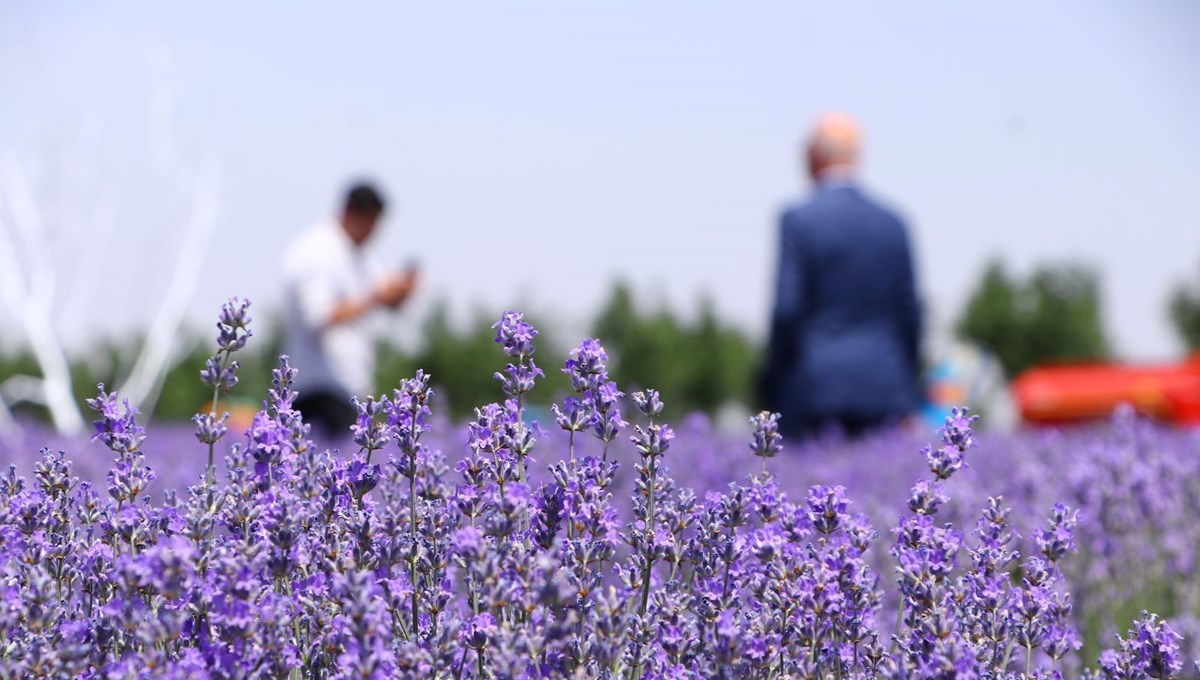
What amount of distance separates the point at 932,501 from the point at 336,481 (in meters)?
0.88

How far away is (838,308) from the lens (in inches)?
269

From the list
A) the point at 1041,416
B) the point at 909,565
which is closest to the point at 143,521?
the point at 909,565

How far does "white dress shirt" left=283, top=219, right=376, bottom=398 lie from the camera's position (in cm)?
699

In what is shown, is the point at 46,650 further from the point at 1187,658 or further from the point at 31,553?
the point at 1187,658

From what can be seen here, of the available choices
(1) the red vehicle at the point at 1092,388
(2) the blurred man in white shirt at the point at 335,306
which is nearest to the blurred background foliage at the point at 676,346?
(1) the red vehicle at the point at 1092,388

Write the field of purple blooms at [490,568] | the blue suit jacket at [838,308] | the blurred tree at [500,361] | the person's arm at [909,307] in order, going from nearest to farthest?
the field of purple blooms at [490,568] < the blue suit jacket at [838,308] < the person's arm at [909,307] < the blurred tree at [500,361]

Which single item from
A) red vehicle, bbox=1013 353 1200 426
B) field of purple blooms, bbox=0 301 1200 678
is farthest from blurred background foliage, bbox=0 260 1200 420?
field of purple blooms, bbox=0 301 1200 678

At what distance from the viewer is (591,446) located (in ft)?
23.3

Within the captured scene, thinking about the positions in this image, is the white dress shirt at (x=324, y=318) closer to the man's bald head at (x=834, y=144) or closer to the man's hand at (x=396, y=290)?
the man's hand at (x=396, y=290)

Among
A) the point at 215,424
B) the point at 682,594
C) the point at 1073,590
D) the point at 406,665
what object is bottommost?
the point at 406,665

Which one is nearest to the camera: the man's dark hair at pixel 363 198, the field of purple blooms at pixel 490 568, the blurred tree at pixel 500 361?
the field of purple blooms at pixel 490 568

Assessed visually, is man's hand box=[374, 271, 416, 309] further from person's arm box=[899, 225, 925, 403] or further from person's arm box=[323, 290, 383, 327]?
person's arm box=[899, 225, 925, 403]

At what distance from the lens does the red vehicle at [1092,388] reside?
17797 millimetres

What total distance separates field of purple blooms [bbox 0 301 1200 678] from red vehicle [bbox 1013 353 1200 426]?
16.1m
